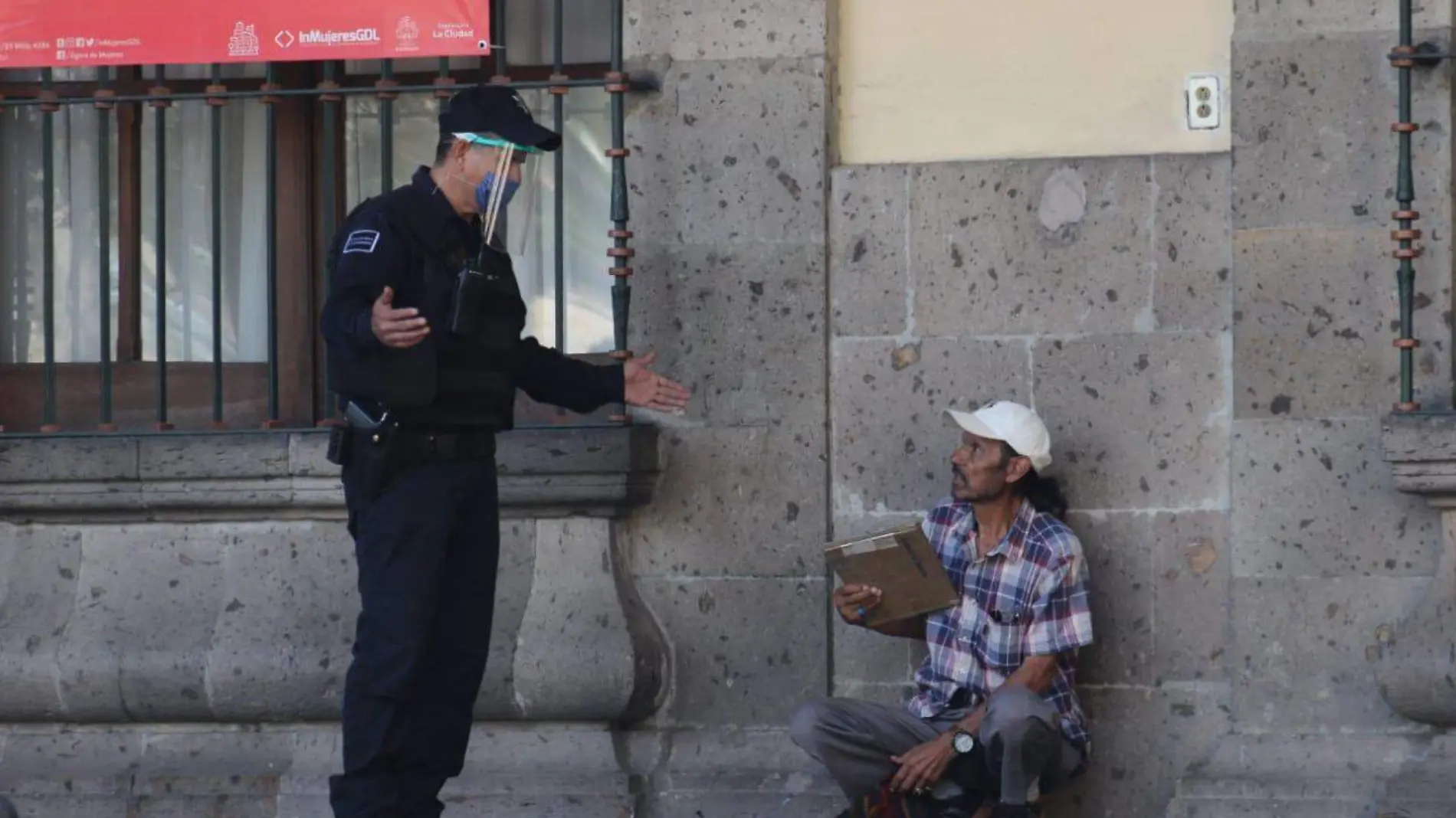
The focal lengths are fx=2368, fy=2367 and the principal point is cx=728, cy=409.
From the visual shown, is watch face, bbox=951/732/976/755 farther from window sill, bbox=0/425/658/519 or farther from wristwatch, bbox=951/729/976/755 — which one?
window sill, bbox=0/425/658/519

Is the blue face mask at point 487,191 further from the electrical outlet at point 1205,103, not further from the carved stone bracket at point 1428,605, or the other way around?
the carved stone bracket at point 1428,605

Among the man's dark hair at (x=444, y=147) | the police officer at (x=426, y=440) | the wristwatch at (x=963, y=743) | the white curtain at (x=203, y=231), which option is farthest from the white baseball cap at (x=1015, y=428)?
the white curtain at (x=203, y=231)

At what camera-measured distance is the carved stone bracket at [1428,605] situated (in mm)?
5883

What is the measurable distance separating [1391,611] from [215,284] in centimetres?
336

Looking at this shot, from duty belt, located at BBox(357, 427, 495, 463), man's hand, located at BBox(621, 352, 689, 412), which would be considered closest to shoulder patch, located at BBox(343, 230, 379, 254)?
duty belt, located at BBox(357, 427, 495, 463)

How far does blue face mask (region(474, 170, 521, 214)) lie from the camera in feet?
18.4

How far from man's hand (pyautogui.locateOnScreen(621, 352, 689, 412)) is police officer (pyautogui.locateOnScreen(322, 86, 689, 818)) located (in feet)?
1.06

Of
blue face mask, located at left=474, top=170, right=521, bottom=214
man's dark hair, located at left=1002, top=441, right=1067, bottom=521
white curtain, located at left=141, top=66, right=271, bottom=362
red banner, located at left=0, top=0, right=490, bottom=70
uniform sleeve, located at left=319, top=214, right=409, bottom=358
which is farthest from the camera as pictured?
white curtain, located at left=141, top=66, right=271, bottom=362

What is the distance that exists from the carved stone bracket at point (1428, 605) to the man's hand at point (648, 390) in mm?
1790

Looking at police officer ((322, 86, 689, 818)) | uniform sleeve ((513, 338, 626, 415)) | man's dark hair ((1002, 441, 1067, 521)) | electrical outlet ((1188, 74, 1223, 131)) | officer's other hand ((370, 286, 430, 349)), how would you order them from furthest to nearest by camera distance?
electrical outlet ((1188, 74, 1223, 131)) < man's dark hair ((1002, 441, 1067, 521)) < uniform sleeve ((513, 338, 626, 415)) < police officer ((322, 86, 689, 818)) < officer's other hand ((370, 286, 430, 349))

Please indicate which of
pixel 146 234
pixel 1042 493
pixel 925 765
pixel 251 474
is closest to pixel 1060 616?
pixel 1042 493

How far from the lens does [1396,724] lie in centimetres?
607

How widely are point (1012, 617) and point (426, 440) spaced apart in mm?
1541

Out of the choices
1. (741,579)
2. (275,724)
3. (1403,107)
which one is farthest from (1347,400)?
(275,724)
